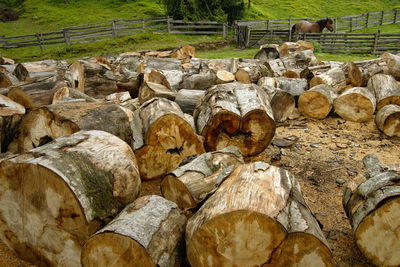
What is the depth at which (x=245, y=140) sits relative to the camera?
4.21 meters

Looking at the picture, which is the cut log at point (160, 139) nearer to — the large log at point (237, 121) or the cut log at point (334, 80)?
the large log at point (237, 121)

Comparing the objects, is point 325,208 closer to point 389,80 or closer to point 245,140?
point 245,140

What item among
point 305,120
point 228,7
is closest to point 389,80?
point 305,120

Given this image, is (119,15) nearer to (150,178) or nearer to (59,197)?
(150,178)

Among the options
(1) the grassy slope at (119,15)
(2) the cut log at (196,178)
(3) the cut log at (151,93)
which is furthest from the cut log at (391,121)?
(1) the grassy slope at (119,15)

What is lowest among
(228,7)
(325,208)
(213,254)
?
(325,208)

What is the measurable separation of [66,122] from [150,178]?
4.47ft

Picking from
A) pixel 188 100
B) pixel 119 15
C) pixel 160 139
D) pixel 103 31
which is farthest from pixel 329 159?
pixel 119 15

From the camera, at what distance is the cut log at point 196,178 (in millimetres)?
2959

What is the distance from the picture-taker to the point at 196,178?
3064 millimetres

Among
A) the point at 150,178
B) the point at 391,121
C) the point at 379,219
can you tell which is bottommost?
the point at 150,178

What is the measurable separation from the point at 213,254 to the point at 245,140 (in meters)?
2.34

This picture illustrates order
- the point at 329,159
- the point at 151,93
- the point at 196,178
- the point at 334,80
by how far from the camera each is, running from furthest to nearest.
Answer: the point at 334,80 → the point at 151,93 → the point at 329,159 → the point at 196,178

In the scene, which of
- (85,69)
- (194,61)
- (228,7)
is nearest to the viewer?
(85,69)
